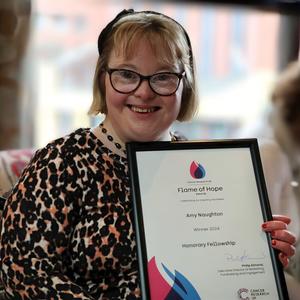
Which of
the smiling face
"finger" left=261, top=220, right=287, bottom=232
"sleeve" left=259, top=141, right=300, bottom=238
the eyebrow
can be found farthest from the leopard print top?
"sleeve" left=259, top=141, right=300, bottom=238

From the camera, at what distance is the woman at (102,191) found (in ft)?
4.68

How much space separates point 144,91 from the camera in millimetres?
1490

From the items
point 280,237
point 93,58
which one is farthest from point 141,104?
point 93,58

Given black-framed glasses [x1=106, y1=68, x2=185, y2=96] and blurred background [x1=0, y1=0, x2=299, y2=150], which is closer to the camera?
black-framed glasses [x1=106, y1=68, x2=185, y2=96]

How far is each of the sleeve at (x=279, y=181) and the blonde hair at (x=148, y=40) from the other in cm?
69

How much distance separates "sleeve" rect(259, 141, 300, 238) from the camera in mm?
2168

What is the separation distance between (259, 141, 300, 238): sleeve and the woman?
0.62 meters

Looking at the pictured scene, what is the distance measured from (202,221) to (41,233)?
0.40 m

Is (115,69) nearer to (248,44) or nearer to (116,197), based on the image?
(116,197)

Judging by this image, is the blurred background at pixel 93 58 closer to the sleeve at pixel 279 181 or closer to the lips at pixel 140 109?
the sleeve at pixel 279 181

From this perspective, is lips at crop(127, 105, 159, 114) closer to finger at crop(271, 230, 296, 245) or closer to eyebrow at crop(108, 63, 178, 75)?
eyebrow at crop(108, 63, 178, 75)

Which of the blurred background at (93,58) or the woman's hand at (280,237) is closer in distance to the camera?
the woman's hand at (280,237)

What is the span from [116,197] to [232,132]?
2.09 m

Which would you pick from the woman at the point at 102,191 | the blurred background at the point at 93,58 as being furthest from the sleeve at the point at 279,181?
the woman at the point at 102,191
